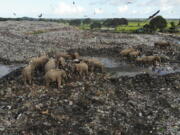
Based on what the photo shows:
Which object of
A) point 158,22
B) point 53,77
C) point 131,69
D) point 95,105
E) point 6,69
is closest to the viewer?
point 95,105

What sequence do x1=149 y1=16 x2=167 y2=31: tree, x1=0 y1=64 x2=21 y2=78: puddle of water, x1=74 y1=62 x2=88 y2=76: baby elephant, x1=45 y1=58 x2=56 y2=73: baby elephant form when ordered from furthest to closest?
x1=149 y1=16 x2=167 y2=31: tree < x1=0 y1=64 x2=21 y2=78: puddle of water < x1=74 y1=62 x2=88 y2=76: baby elephant < x1=45 y1=58 x2=56 y2=73: baby elephant

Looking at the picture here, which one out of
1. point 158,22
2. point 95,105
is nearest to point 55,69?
point 95,105

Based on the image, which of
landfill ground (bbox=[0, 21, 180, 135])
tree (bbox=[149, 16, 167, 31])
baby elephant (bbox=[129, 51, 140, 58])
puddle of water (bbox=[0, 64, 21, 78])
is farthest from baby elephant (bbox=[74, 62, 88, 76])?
tree (bbox=[149, 16, 167, 31])

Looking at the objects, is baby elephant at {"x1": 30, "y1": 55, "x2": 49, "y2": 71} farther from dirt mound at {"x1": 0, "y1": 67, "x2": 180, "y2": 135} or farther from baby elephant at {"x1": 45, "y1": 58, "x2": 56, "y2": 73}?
dirt mound at {"x1": 0, "y1": 67, "x2": 180, "y2": 135}

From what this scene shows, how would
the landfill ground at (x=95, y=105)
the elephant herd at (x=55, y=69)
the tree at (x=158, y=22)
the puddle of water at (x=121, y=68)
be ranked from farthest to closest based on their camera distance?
the tree at (x=158, y=22) → the puddle of water at (x=121, y=68) → the elephant herd at (x=55, y=69) → the landfill ground at (x=95, y=105)

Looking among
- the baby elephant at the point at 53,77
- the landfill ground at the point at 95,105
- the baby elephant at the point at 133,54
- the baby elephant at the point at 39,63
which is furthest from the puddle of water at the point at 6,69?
the baby elephant at the point at 133,54

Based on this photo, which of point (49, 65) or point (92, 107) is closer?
point (92, 107)

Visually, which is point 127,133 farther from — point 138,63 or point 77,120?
point 138,63

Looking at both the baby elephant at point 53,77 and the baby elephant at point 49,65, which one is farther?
the baby elephant at point 49,65

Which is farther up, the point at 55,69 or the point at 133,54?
the point at 55,69

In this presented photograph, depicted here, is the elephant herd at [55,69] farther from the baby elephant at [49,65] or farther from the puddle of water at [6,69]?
the puddle of water at [6,69]

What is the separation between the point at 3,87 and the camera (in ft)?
45.6

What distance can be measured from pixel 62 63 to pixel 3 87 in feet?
14.9

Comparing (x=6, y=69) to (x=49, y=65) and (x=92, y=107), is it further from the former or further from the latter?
(x=92, y=107)
